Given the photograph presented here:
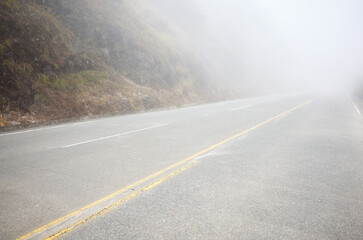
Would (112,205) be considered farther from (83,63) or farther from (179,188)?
(83,63)

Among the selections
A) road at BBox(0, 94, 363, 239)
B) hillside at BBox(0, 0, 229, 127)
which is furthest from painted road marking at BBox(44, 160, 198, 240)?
hillside at BBox(0, 0, 229, 127)

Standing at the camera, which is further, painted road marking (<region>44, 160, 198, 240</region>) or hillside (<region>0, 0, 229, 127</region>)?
hillside (<region>0, 0, 229, 127</region>)

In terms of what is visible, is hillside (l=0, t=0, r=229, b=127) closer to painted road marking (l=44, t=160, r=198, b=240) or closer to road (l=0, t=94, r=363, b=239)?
road (l=0, t=94, r=363, b=239)

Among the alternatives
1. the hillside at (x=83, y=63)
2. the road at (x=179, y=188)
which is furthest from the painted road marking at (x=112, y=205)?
the hillside at (x=83, y=63)

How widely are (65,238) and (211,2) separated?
61948mm

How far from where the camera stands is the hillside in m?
11.9

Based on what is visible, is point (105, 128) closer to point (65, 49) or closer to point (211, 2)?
point (65, 49)

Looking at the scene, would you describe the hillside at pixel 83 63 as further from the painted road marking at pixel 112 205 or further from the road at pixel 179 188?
the painted road marking at pixel 112 205

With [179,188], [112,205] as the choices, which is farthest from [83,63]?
[112,205]

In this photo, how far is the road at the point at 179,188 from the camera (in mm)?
3059

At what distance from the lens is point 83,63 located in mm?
16609

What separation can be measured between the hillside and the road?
491 centimetres

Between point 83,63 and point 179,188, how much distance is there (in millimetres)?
14946

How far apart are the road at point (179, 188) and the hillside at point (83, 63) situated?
4.91 meters
